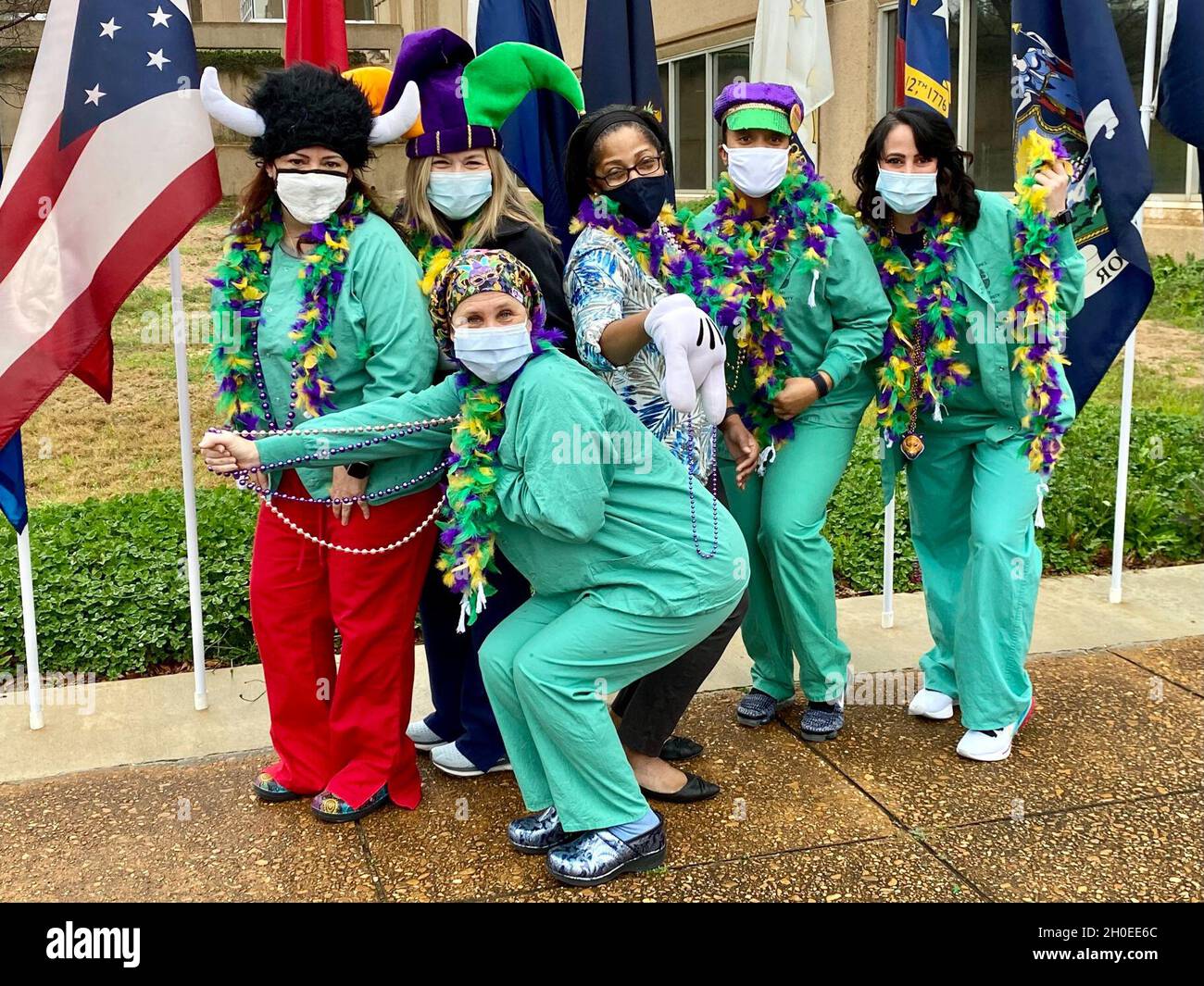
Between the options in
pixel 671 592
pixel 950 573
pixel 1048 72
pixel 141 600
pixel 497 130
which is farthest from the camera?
pixel 141 600

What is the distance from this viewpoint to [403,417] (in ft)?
11.5

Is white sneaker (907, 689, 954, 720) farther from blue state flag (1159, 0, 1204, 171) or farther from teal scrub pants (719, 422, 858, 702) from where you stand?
blue state flag (1159, 0, 1204, 171)

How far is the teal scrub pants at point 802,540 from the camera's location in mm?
4250

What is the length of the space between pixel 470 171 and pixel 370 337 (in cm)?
62

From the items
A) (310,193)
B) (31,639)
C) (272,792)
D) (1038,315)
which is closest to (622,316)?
(310,193)

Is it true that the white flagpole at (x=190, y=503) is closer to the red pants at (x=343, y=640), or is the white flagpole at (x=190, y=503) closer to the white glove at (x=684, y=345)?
the red pants at (x=343, y=640)

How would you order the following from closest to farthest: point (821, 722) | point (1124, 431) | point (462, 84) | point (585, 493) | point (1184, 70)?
point (585, 493), point (462, 84), point (821, 722), point (1184, 70), point (1124, 431)

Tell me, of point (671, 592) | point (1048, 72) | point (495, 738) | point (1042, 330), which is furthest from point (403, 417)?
point (1048, 72)

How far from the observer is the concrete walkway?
4363mm

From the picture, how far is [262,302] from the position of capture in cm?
376

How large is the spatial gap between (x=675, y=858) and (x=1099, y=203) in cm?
320

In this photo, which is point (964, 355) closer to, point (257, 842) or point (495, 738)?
point (495, 738)

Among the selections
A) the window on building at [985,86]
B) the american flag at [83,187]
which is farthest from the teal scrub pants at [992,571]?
the window on building at [985,86]

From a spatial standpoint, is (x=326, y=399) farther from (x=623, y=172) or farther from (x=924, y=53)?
(x=924, y=53)
